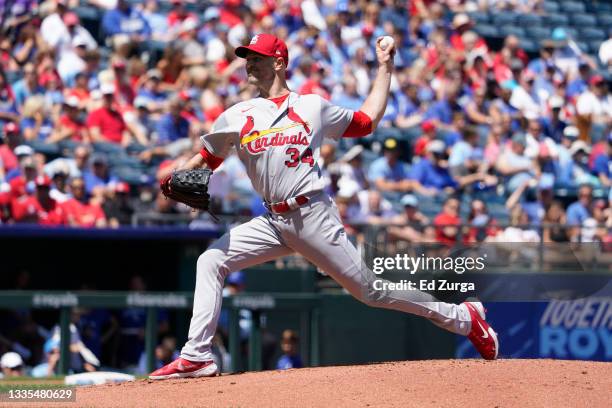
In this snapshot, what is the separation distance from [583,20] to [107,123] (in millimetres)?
8953

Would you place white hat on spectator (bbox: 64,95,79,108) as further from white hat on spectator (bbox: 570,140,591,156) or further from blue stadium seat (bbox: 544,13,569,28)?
Answer: blue stadium seat (bbox: 544,13,569,28)

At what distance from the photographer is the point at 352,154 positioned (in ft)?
42.6

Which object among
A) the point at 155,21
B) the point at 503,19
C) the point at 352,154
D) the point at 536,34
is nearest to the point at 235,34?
the point at 155,21

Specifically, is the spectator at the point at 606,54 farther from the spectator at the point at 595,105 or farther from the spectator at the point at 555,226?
the spectator at the point at 555,226

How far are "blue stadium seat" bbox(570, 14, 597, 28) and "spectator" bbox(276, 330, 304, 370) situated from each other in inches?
366

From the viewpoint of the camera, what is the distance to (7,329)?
10406mm

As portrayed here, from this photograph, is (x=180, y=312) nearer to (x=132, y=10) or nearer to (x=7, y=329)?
Result: (x=7, y=329)

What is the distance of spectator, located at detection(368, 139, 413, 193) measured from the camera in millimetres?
13039

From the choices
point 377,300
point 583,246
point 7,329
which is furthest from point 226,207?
point 377,300

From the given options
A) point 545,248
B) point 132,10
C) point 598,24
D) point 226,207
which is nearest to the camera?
point 545,248

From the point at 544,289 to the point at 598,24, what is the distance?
9084mm

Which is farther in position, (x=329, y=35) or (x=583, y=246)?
(x=329, y=35)

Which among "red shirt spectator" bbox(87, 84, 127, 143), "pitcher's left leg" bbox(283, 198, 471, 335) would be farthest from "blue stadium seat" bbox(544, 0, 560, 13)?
"pitcher's left leg" bbox(283, 198, 471, 335)

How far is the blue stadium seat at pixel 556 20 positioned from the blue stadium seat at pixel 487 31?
125cm
